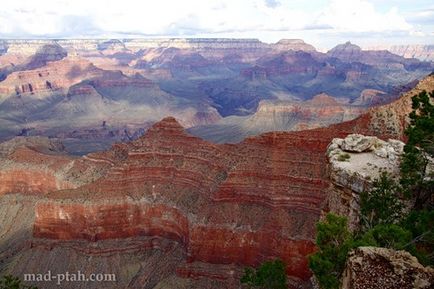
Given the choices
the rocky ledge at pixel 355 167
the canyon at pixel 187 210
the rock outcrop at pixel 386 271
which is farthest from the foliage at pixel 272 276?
the rock outcrop at pixel 386 271

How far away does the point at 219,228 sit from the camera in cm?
5116

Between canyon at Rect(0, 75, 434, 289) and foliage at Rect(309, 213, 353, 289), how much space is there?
18937 mm

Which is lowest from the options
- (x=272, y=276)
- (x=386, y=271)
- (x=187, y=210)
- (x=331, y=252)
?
(x=187, y=210)

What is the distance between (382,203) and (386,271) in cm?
1310

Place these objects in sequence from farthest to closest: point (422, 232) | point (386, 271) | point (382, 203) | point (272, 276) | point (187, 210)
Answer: point (187, 210)
point (272, 276)
point (382, 203)
point (422, 232)
point (386, 271)

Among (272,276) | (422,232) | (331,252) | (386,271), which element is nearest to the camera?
(386,271)

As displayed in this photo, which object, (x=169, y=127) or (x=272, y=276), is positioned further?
(x=169, y=127)

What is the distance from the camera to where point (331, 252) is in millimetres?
26609

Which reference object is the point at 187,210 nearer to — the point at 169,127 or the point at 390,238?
the point at 169,127

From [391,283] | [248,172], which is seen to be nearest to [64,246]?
[248,172]

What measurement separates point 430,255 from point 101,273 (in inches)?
1674

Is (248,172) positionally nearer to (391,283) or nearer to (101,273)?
(101,273)

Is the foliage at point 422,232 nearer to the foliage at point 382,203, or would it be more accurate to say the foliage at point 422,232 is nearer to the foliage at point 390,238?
the foliage at point 390,238

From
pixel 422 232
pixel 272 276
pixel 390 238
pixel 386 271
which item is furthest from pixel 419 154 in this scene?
pixel 272 276
